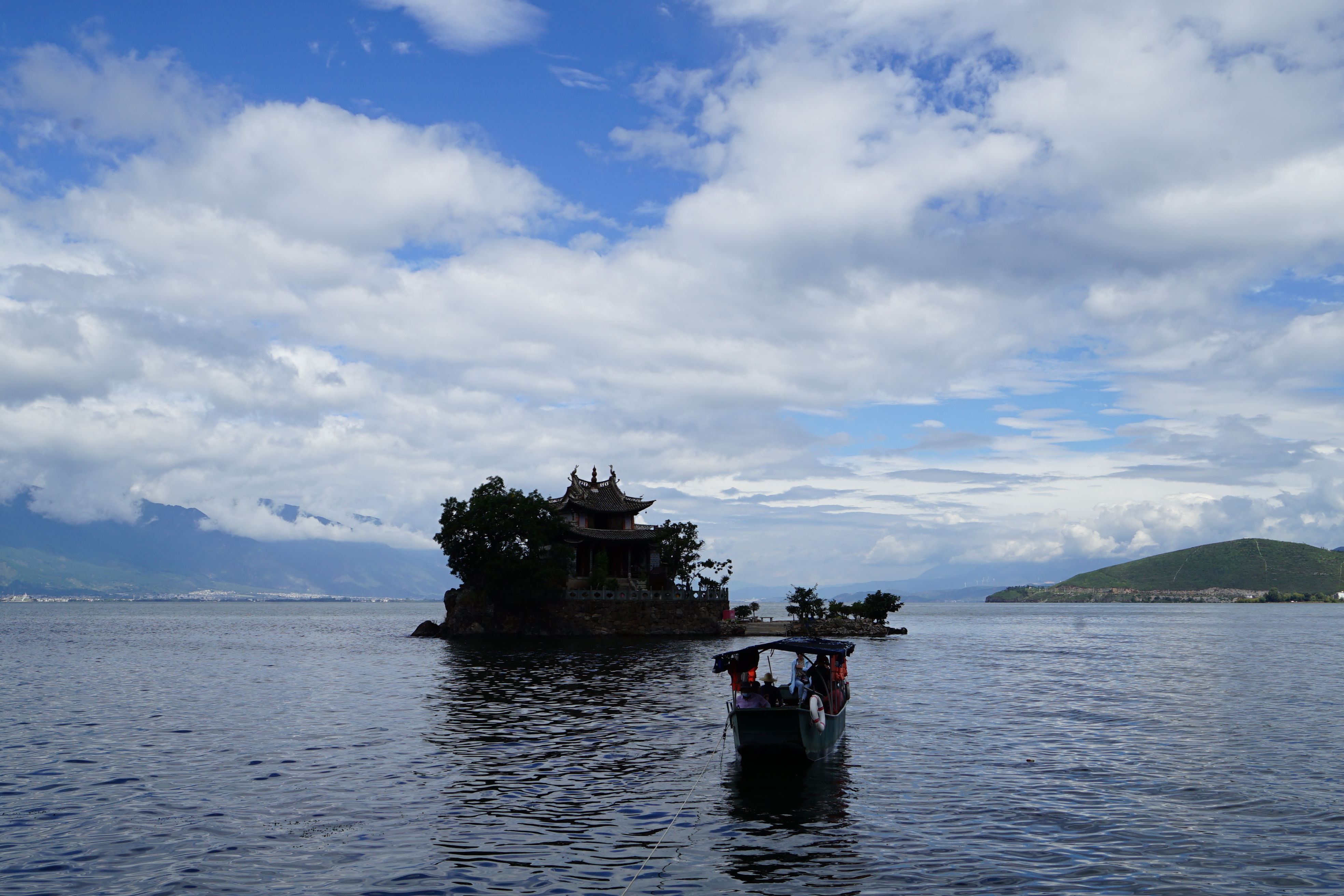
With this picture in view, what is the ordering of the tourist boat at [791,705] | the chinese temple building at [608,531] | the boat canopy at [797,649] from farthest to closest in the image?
1. the chinese temple building at [608,531]
2. the boat canopy at [797,649]
3. the tourist boat at [791,705]

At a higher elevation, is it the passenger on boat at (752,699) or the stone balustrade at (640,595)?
the stone balustrade at (640,595)

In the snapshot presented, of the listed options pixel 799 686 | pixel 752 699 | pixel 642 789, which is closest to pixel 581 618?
pixel 752 699

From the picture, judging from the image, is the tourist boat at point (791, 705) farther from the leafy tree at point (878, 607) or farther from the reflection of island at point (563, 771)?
the leafy tree at point (878, 607)

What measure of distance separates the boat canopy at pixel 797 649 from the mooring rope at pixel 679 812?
→ 2372mm

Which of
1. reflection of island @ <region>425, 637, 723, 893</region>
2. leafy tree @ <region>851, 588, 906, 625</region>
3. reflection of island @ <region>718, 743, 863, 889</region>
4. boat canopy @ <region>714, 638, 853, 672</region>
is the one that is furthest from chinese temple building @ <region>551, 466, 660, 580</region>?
reflection of island @ <region>718, 743, 863, 889</region>

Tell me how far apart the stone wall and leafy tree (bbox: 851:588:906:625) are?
26.6 metres

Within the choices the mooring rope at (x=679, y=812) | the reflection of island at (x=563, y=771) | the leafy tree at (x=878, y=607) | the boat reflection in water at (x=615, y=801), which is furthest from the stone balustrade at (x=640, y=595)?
the mooring rope at (x=679, y=812)

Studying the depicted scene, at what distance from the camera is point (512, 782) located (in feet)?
82.5

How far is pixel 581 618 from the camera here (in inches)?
3622

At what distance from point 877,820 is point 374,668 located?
47.9 metres

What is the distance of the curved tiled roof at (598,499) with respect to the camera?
328ft

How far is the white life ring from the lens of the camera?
1086 inches

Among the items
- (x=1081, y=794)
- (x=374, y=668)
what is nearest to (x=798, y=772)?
(x=1081, y=794)

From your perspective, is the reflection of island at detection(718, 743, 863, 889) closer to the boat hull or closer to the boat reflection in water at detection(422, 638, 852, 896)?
the boat reflection in water at detection(422, 638, 852, 896)
